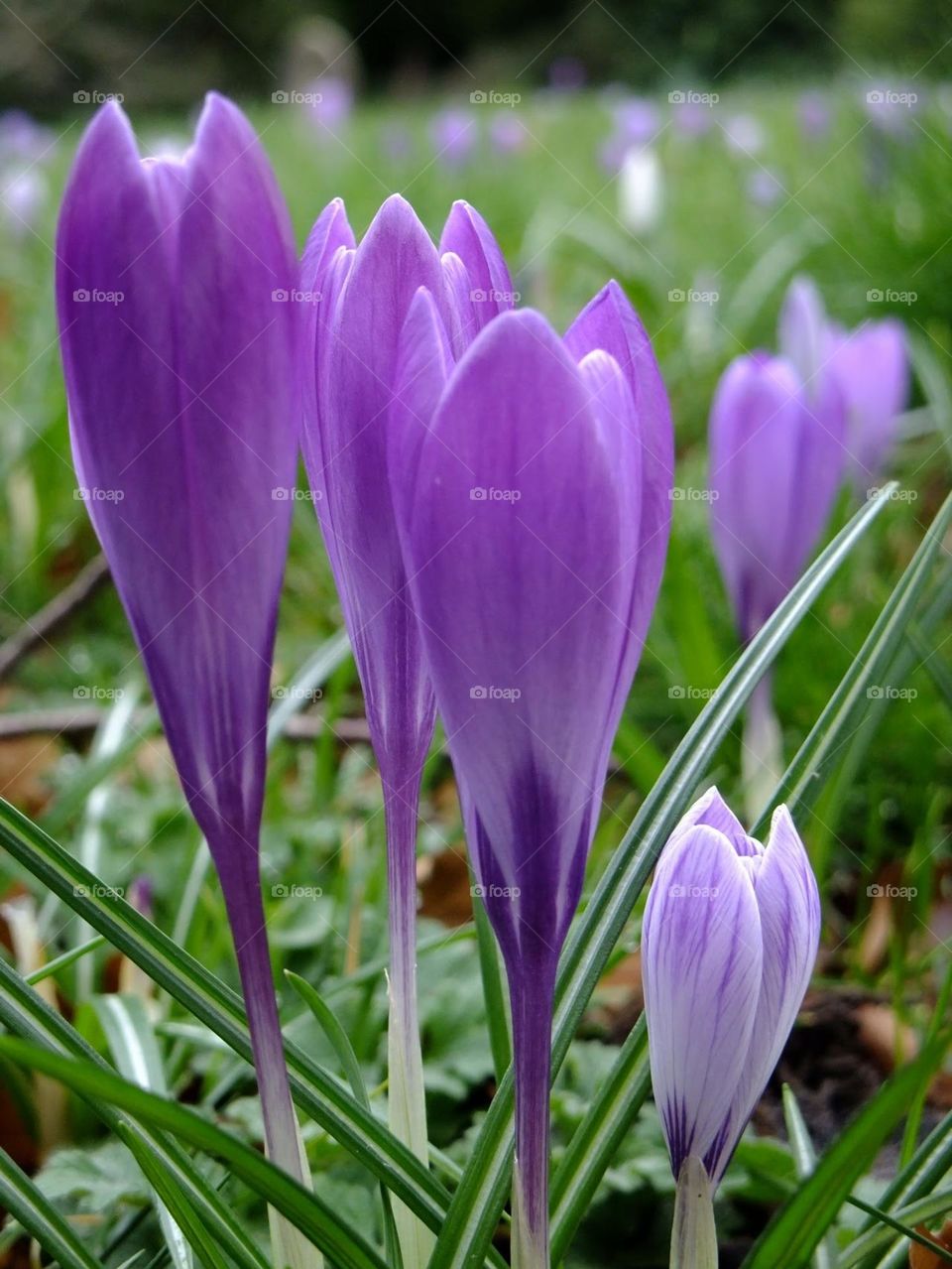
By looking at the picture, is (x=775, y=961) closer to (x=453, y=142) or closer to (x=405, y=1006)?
(x=405, y=1006)

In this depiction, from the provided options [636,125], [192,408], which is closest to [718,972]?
[192,408]

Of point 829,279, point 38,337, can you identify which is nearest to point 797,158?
point 829,279

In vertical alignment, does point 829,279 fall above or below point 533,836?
above

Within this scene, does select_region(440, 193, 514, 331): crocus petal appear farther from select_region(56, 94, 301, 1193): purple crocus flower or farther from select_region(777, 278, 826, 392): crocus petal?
select_region(777, 278, 826, 392): crocus petal

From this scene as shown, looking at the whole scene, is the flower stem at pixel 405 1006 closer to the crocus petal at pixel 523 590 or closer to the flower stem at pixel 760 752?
the crocus petal at pixel 523 590

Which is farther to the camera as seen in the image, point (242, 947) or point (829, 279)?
point (829, 279)

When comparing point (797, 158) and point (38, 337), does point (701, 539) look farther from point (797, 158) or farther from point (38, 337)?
point (797, 158)
